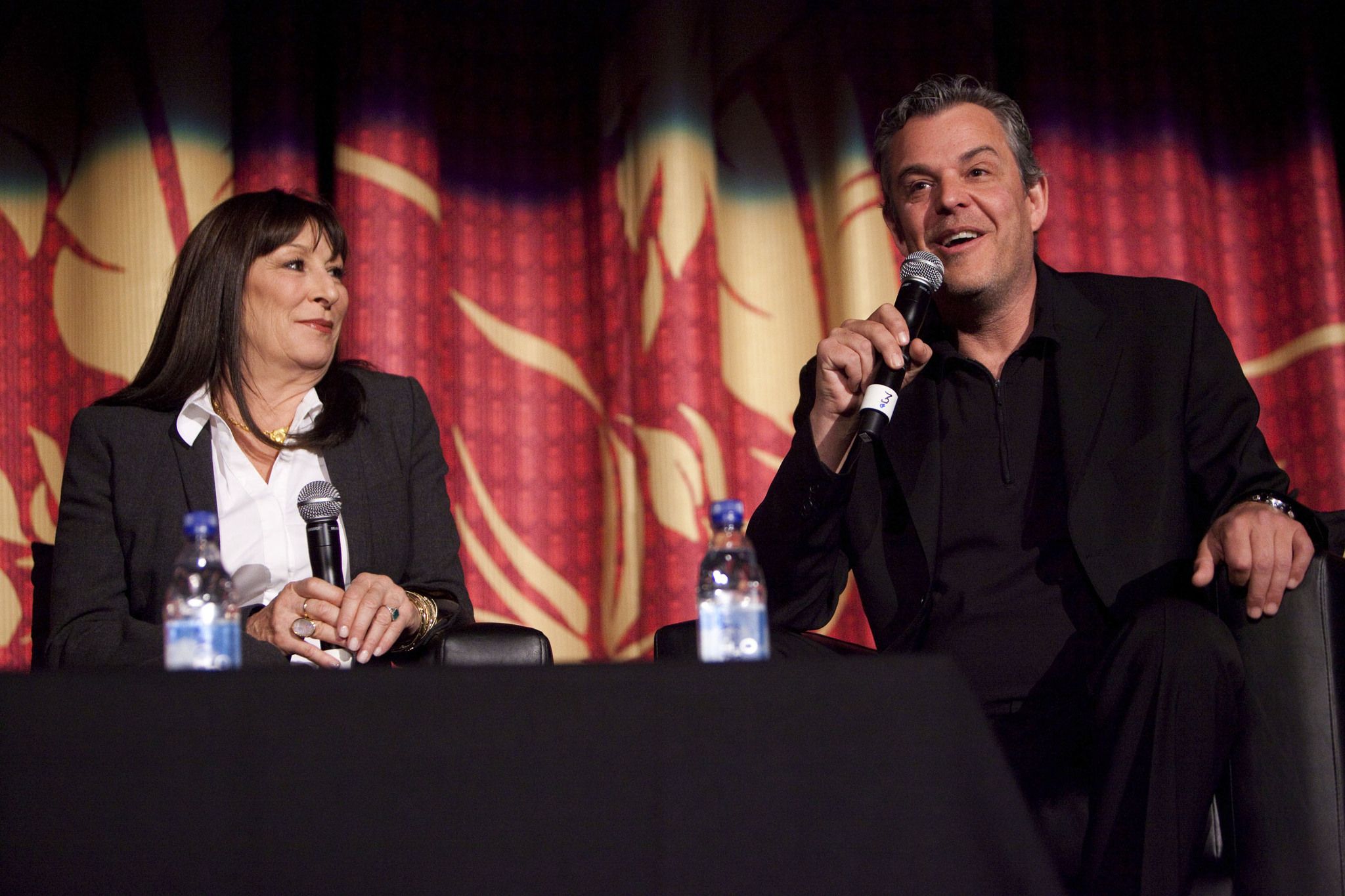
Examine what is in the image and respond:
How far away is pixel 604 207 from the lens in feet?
9.39

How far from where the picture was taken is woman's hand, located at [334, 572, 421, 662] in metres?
1.45

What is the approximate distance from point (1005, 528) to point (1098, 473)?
0.50ft

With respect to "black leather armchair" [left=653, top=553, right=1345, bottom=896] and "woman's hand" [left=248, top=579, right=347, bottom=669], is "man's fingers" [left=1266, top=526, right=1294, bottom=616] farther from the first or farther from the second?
"woman's hand" [left=248, top=579, right=347, bottom=669]

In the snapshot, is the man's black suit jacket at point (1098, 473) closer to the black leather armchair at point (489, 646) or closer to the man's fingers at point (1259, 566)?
the man's fingers at point (1259, 566)

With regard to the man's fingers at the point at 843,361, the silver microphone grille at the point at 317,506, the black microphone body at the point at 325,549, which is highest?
the man's fingers at the point at 843,361

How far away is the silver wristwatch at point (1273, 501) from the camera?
131 centimetres

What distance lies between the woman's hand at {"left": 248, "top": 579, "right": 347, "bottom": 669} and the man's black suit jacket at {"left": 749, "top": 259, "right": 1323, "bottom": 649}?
23.7 inches

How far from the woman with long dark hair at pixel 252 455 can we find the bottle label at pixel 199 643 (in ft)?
1.53

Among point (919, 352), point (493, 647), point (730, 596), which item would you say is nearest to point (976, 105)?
A: point (919, 352)

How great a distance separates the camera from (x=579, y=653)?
2.79 m

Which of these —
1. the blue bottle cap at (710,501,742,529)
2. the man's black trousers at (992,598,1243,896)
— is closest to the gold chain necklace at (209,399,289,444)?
the blue bottle cap at (710,501,742,529)

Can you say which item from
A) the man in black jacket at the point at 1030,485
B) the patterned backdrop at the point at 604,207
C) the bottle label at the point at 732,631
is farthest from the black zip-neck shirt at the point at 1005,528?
the patterned backdrop at the point at 604,207

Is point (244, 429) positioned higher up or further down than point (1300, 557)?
higher up

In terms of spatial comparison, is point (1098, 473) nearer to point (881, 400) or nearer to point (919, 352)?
point (919, 352)
